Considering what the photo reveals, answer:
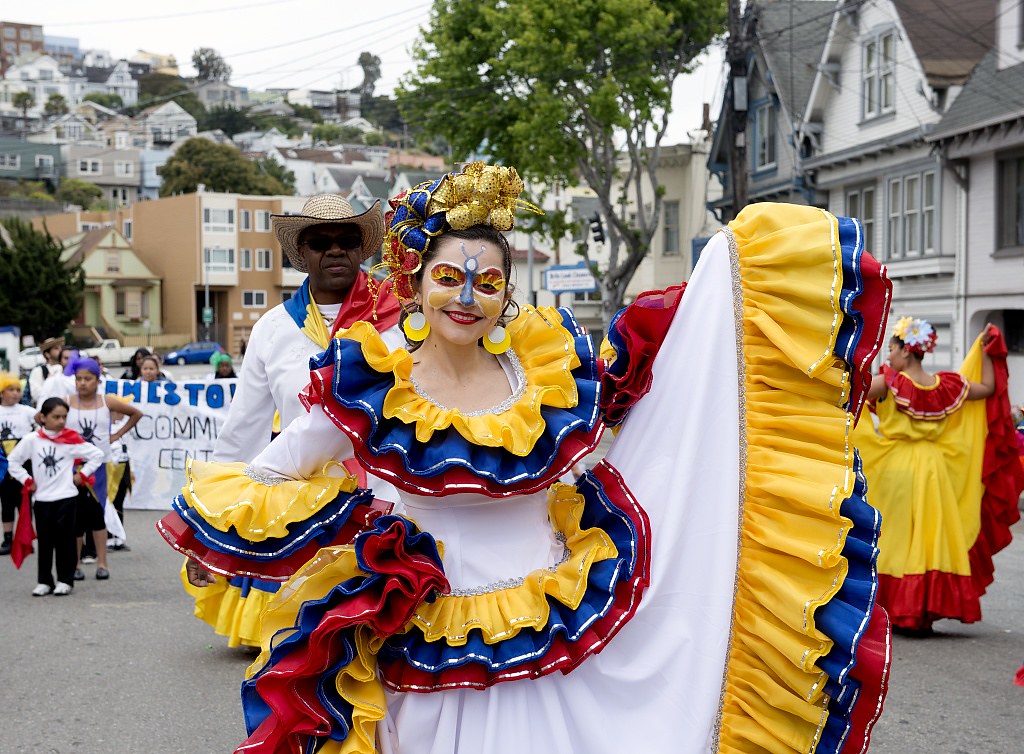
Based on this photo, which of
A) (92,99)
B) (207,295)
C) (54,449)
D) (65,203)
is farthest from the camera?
(92,99)

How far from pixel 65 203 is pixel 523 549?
11121 centimetres

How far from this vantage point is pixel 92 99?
184 metres

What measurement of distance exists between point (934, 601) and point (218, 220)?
71.1 meters

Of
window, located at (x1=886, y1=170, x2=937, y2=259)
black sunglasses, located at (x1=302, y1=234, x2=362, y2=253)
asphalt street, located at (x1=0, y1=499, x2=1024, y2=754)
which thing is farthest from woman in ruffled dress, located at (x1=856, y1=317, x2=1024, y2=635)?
window, located at (x1=886, y1=170, x2=937, y2=259)

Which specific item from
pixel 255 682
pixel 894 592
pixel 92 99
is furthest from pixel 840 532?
pixel 92 99

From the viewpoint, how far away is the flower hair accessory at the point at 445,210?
3.81 metres

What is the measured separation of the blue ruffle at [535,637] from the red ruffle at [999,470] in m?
5.85

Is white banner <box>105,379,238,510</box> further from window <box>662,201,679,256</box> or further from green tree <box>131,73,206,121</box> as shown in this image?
green tree <box>131,73,206,121</box>

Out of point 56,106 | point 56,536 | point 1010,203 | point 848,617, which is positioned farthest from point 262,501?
point 56,106

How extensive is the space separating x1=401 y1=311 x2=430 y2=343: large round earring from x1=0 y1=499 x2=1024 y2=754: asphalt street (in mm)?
2905

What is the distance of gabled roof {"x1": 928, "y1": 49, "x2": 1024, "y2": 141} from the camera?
21359 mm

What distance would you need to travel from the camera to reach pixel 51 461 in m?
10.5

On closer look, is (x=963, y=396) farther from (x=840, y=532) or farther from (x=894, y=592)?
(x=840, y=532)

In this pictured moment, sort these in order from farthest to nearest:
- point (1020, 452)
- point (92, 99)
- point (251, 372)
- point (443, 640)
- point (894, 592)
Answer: point (92, 99) → point (1020, 452) → point (894, 592) → point (251, 372) → point (443, 640)
